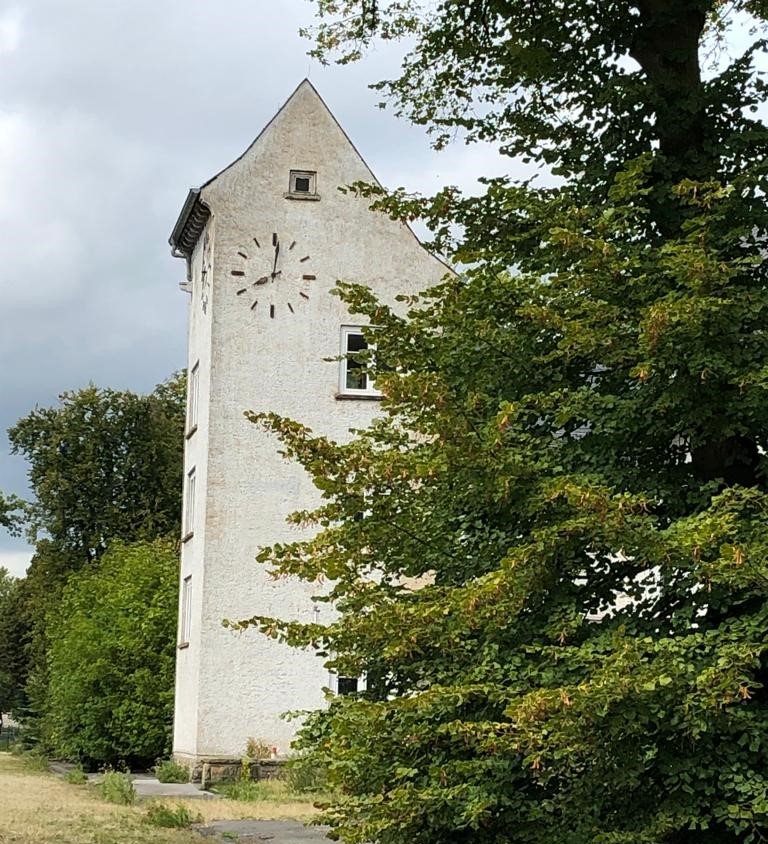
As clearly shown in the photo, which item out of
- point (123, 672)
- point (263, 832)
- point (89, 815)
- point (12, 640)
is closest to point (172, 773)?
point (123, 672)

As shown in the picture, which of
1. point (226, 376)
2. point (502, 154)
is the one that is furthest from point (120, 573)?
point (502, 154)

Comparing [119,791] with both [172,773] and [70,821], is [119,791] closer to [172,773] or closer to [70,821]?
[70,821]

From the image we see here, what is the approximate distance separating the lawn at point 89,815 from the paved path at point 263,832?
0.36 meters

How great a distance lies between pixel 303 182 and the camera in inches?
1028

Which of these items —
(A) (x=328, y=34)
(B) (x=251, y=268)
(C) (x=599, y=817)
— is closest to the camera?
(C) (x=599, y=817)

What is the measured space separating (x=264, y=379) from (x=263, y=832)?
11.0 m

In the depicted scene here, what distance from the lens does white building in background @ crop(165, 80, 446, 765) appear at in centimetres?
2400

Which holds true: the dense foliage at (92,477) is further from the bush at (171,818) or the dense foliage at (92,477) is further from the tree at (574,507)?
the tree at (574,507)

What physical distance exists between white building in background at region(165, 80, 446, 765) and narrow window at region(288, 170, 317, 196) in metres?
0.03

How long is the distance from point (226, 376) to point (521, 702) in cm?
1824

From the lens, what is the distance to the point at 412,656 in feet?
28.8

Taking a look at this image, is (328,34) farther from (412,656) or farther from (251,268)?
(251,268)

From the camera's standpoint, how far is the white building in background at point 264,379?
2400 cm

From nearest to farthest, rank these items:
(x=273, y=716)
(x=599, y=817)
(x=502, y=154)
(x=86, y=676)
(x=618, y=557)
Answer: (x=599, y=817) < (x=618, y=557) < (x=502, y=154) < (x=273, y=716) < (x=86, y=676)
